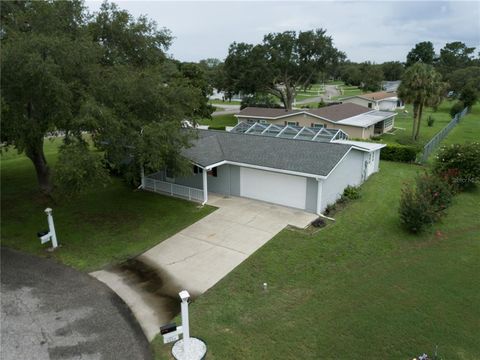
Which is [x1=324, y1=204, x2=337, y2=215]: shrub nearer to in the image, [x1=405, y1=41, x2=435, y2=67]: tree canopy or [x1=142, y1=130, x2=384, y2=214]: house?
[x1=142, y1=130, x2=384, y2=214]: house

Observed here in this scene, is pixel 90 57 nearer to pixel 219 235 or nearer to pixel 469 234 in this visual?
pixel 219 235

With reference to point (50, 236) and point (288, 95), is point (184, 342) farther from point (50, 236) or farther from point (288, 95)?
point (288, 95)

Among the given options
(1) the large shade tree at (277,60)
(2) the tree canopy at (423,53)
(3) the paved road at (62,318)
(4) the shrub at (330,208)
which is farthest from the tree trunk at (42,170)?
(2) the tree canopy at (423,53)

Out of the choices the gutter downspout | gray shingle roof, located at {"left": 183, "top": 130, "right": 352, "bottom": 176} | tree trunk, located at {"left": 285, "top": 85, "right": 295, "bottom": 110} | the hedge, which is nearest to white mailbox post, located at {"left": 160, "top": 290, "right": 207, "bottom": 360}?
the gutter downspout

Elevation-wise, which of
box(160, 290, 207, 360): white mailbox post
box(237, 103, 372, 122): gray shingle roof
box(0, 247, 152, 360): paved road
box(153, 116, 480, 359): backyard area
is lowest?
box(0, 247, 152, 360): paved road

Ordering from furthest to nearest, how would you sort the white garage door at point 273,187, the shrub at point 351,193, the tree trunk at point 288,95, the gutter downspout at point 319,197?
the tree trunk at point 288,95, the shrub at point 351,193, the white garage door at point 273,187, the gutter downspout at point 319,197

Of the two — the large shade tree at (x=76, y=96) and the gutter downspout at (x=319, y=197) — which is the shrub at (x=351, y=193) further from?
the large shade tree at (x=76, y=96)
